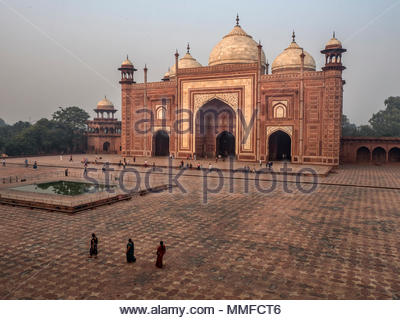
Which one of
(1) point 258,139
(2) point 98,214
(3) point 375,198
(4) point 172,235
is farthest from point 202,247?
(1) point 258,139

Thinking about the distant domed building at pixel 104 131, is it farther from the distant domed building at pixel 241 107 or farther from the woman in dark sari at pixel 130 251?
the woman in dark sari at pixel 130 251

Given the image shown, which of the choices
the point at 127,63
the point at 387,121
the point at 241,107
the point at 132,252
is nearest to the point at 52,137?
the point at 127,63

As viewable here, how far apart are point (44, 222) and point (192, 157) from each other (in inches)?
808

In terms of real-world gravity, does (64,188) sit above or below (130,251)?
above

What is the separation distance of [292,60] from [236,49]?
5.44 meters

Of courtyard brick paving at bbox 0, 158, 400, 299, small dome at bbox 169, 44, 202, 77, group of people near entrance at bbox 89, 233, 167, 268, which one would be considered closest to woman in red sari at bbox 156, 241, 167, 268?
group of people near entrance at bbox 89, 233, 167, 268

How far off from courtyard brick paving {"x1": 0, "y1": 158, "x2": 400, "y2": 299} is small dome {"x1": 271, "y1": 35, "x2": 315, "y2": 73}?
20781 mm

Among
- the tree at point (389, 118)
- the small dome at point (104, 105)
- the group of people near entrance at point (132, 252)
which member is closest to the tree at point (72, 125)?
the small dome at point (104, 105)

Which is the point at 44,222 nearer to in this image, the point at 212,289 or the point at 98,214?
the point at 98,214

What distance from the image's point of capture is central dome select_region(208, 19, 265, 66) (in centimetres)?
2967

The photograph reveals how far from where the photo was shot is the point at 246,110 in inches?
1078

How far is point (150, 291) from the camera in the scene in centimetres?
516

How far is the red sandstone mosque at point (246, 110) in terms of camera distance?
24.8 metres

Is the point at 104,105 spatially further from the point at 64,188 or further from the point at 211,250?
the point at 211,250
